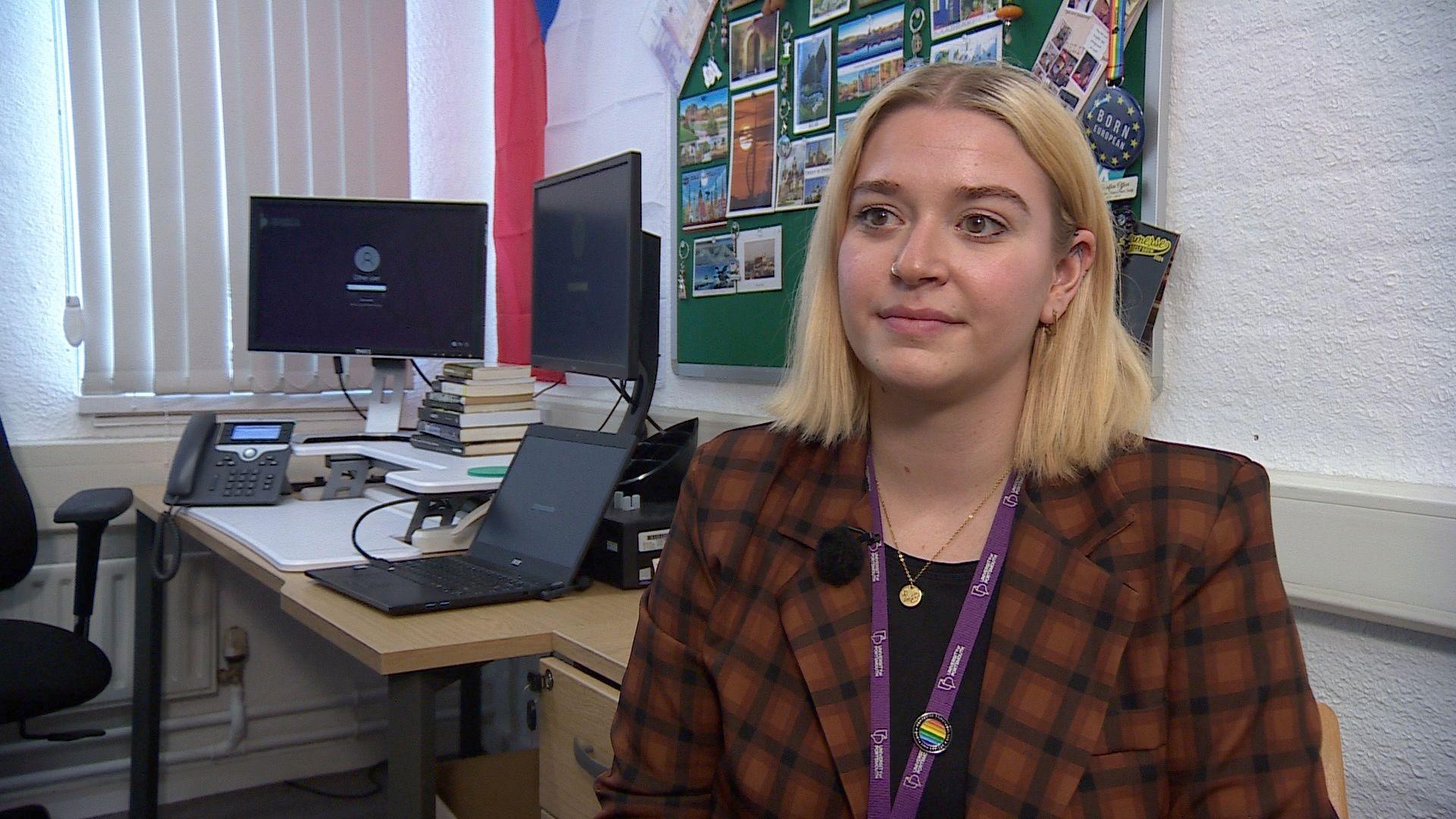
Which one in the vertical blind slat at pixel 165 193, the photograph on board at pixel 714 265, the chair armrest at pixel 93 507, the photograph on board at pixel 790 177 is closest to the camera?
the photograph on board at pixel 790 177

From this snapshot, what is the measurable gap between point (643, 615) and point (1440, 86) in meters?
0.93

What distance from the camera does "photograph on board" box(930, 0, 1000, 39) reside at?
4.99ft

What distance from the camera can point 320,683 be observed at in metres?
2.76

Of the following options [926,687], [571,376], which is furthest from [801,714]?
[571,376]

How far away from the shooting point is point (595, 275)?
1.88 m

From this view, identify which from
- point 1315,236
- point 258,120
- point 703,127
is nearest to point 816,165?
point 703,127

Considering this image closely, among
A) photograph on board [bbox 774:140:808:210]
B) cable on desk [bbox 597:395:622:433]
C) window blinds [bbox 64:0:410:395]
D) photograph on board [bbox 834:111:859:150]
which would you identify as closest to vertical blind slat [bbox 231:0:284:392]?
window blinds [bbox 64:0:410:395]

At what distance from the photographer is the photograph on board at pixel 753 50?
6.30 ft

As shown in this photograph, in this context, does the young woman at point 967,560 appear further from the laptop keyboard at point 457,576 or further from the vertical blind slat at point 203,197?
the vertical blind slat at point 203,197

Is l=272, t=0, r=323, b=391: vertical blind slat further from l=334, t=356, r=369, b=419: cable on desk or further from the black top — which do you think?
the black top

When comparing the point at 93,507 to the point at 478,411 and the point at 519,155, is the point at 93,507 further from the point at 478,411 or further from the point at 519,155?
the point at 519,155

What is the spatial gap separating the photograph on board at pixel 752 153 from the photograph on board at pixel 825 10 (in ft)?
0.48

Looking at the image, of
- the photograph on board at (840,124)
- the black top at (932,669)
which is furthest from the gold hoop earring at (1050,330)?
the photograph on board at (840,124)

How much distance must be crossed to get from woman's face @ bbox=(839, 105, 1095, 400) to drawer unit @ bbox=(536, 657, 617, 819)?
53 cm
